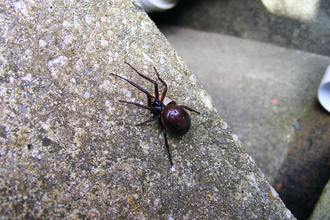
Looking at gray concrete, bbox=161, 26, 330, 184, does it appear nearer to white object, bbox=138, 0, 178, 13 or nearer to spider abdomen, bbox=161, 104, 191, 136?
white object, bbox=138, 0, 178, 13

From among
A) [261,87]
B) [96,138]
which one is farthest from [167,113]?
[261,87]

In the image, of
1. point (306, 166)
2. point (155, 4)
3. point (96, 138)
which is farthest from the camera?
point (155, 4)

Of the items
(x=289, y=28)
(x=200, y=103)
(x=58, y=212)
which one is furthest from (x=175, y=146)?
(x=289, y=28)

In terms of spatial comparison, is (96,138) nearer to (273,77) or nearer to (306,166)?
(306,166)

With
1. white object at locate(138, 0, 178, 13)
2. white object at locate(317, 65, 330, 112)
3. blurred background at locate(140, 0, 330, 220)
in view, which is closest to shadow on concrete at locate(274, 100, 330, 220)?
blurred background at locate(140, 0, 330, 220)

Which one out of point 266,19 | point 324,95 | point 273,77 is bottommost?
point 273,77

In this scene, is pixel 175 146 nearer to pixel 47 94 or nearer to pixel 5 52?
pixel 47 94
